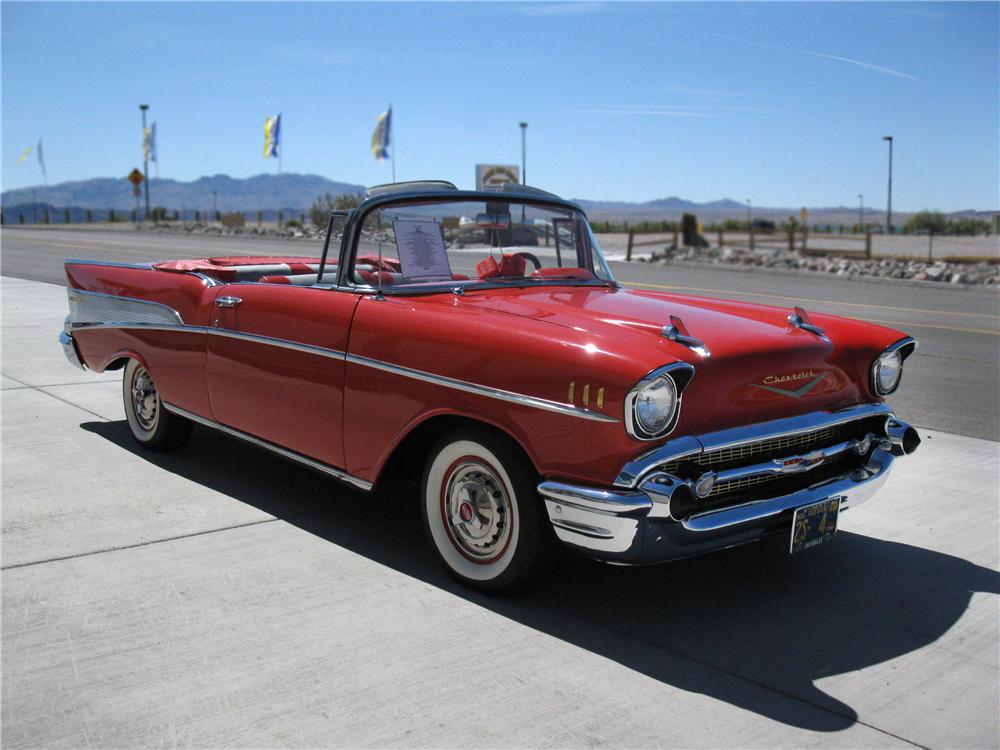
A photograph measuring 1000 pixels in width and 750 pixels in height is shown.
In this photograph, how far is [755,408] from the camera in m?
3.64

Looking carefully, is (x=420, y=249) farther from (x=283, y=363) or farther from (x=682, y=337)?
(x=682, y=337)

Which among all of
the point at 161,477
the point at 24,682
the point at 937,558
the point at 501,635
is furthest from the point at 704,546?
the point at 161,477

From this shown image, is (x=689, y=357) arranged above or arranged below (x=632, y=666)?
above

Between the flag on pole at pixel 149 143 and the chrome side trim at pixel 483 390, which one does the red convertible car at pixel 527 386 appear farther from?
the flag on pole at pixel 149 143

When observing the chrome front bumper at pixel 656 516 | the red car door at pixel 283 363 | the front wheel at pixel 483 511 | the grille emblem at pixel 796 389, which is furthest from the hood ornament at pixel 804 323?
the red car door at pixel 283 363

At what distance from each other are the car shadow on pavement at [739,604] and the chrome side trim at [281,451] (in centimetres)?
29

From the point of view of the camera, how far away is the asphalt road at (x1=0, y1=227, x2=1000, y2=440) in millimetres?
7598

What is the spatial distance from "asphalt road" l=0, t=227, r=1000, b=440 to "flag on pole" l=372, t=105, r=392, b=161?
15111mm

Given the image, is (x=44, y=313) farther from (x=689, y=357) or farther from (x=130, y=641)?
(x=689, y=357)

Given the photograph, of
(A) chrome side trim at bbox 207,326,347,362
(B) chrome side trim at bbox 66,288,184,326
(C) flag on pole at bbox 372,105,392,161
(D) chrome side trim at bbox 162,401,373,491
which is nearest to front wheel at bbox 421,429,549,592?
(D) chrome side trim at bbox 162,401,373,491

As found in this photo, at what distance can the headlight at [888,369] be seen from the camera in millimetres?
4184

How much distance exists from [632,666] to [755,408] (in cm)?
102

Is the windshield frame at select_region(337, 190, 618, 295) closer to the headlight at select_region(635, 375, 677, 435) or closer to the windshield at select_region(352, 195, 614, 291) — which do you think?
the windshield at select_region(352, 195, 614, 291)

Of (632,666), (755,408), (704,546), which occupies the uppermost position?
(755,408)
